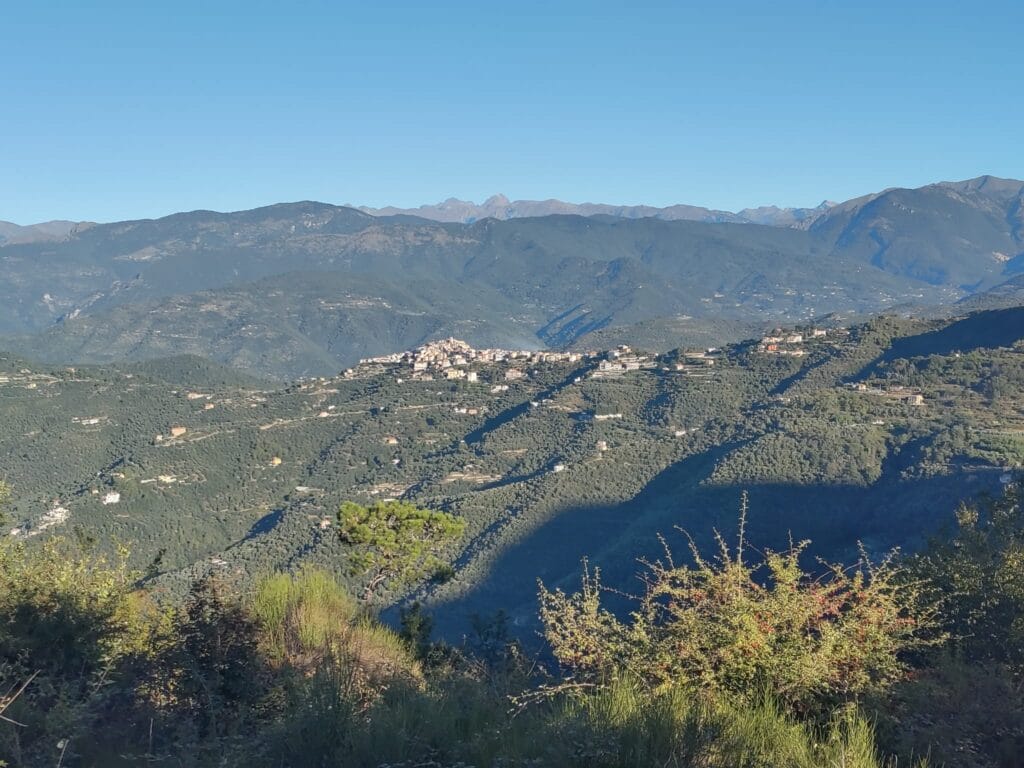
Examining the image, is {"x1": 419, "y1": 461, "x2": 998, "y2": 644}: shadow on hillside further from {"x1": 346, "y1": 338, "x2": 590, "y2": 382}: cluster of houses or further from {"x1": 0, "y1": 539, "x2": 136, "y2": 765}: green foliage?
{"x1": 346, "y1": 338, "x2": 590, "y2": 382}: cluster of houses

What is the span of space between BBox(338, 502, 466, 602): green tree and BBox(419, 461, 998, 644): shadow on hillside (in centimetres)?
1435

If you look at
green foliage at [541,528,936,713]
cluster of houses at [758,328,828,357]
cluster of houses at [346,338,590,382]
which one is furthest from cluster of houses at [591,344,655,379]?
green foliage at [541,528,936,713]

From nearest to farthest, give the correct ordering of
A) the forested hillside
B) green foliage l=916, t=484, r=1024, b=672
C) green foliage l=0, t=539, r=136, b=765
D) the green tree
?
green foliage l=0, t=539, r=136, b=765 → green foliage l=916, t=484, r=1024, b=672 → the green tree → the forested hillside

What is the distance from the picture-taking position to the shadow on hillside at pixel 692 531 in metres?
35.4

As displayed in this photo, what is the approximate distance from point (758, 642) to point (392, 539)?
39.7ft

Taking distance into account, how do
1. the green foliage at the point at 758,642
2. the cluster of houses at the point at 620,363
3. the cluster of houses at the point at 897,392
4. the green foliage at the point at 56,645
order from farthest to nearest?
1. the cluster of houses at the point at 620,363
2. the cluster of houses at the point at 897,392
3. the green foliage at the point at 56,645
4. the green foliage at the point at 758,642

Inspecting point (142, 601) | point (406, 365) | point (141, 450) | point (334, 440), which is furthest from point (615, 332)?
point (142, 601)

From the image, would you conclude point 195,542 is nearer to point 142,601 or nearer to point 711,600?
point 142,601

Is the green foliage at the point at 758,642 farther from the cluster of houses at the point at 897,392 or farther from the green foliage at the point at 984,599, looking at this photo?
the cluster of houses at the point at 897,392

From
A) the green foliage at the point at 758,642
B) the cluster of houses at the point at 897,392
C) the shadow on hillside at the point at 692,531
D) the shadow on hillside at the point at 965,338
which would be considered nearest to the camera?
the green foliage at the point at 758,642

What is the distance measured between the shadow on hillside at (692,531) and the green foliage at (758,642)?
Result: 997 inches

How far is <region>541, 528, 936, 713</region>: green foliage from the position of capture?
481 cm

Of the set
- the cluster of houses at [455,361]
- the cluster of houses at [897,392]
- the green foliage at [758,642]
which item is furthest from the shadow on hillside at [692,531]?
the cluster of houses at [455,361]

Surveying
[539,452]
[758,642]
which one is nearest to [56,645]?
[758,642]
